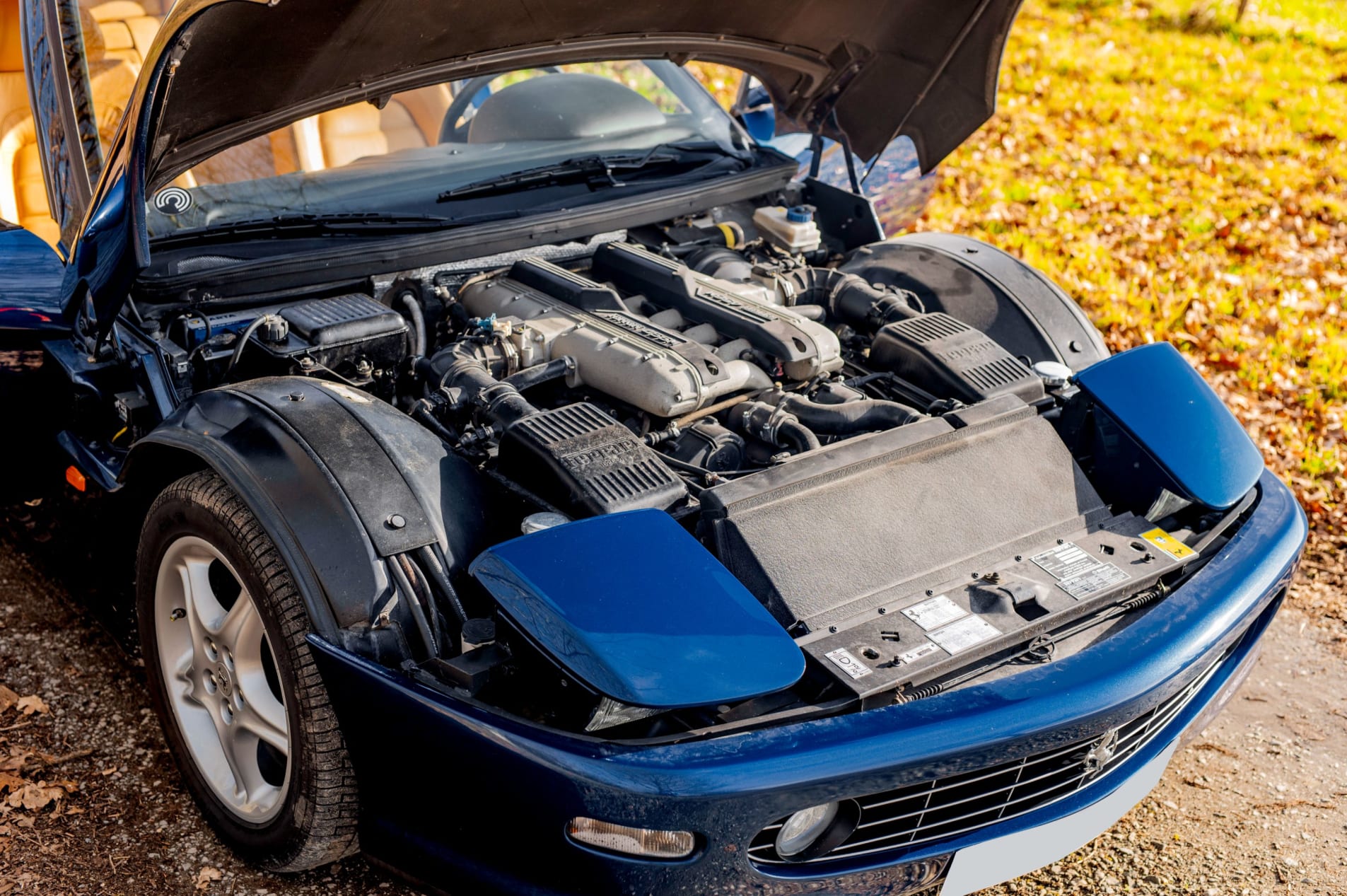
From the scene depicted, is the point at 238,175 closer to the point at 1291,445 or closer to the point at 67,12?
the point at 67,12

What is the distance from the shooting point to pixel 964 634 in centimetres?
244

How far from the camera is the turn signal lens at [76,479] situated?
3254 millimetres

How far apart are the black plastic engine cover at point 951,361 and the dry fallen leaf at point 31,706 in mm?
2618

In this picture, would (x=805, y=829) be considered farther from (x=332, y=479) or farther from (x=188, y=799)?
(x=188, y=799)

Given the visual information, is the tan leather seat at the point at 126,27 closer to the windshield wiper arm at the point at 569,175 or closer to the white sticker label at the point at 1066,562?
the windshield wiper arm at the point at 569,175

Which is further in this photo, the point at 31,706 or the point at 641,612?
the point at 31,706

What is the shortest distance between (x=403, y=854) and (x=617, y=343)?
1406 millimetres

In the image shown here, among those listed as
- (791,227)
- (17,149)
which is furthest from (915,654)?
(17,149)

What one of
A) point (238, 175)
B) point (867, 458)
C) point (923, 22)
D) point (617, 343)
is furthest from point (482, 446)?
point (923, 22)

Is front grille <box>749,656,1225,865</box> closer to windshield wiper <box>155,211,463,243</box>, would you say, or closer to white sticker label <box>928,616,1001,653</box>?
white sticker label <box>928,616,1001,653</box>

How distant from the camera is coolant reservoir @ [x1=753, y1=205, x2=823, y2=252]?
13.5 ft

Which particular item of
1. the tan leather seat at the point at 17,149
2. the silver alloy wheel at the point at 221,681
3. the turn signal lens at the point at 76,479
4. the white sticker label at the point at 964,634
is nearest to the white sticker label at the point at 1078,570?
the white sticker label at the point at 964,634

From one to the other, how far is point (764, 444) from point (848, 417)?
0.81 ft

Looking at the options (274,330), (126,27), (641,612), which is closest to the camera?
(641,612)
